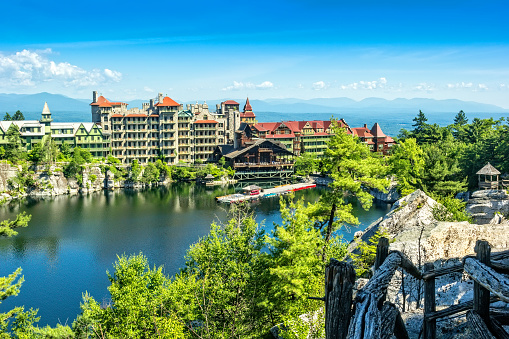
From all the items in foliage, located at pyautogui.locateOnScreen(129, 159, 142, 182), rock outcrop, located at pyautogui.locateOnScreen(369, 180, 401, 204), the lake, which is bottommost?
the lake

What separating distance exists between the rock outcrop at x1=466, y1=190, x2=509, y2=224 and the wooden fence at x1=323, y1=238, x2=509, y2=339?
2571 centimetres

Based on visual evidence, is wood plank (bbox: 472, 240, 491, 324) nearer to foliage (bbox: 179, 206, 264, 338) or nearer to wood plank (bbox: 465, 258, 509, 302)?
wood plank (bbox: 465, 258, 509, 302)

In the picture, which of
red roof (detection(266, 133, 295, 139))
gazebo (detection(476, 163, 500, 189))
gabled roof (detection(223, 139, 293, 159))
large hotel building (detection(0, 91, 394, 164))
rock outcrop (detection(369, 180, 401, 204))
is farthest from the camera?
→ red roof (detection(266, 133, 295, 139))

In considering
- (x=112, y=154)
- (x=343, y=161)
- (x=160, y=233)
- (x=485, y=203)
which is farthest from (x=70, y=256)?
(x=112, y=154)

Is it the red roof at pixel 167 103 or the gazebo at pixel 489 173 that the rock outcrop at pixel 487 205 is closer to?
the gazebo at pixel 489 173

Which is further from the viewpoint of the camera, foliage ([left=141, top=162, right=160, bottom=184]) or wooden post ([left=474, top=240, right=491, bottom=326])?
foliage ([left=141, top=162, right=160, bottom=184])

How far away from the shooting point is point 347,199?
194ft

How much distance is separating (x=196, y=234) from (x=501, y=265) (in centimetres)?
3870

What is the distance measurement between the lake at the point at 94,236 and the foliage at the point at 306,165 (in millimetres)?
11285

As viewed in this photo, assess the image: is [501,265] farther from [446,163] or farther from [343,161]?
[446,163]

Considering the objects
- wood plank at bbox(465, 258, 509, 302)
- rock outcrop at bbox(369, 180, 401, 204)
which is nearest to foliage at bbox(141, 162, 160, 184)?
rock outcrop at bbox(369, 180, 401, 204)

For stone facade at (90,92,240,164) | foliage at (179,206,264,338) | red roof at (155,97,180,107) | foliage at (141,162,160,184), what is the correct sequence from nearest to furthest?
foliage at (179,206,264,338)
foliage at (141,162,160,184)
stone facade at (90,92,240,164)
red roof at (155,97,180,107)

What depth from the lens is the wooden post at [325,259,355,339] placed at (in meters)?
4.78

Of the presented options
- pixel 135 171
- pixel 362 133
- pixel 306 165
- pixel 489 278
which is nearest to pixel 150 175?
pixel 135 171
